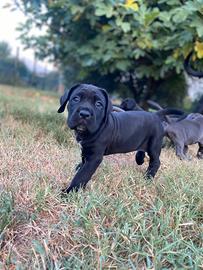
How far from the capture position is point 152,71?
8172 millimetres

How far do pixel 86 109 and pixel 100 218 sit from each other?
0.67 m

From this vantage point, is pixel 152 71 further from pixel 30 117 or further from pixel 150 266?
pixel 150 266

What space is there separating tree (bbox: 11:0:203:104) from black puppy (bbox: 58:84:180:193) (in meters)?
1.93

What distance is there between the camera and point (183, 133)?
461 centimetres

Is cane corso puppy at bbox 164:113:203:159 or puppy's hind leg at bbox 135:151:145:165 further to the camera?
cane corso puppy at bbox 164:113:203:159

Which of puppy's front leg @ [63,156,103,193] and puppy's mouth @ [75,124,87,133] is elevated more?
puppy's mouth @ [75,124,87,133]

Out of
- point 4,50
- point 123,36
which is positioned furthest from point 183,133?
point 4,50

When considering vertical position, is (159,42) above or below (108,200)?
above

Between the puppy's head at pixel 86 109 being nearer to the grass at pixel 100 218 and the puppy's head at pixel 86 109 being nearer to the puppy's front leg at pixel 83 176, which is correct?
the puppy's front leg at pixel 83 176

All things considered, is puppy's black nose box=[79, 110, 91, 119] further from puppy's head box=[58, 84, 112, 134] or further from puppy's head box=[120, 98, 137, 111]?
puppy's head box=[120, 98, 137, 111]

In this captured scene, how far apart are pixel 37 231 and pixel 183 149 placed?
8.57 ft

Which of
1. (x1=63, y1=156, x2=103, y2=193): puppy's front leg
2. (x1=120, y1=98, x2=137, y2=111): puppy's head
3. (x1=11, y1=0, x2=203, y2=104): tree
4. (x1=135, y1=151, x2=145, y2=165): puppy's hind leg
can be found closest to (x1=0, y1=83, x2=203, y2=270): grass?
(x1=63, y1=156, x2=103, y2=193): puppy's front leg

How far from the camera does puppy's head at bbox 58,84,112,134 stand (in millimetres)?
2697

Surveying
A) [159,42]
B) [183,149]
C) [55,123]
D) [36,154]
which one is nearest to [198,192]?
[36,154]
